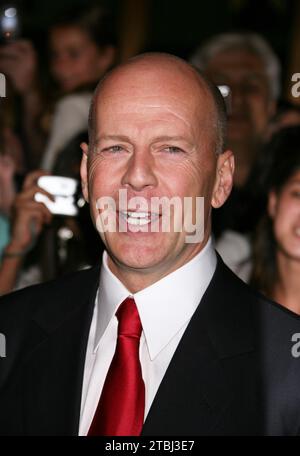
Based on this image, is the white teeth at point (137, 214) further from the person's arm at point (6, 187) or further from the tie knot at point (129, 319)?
the person's arm at point (6, 187)

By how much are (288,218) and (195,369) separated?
Answer: 897mm

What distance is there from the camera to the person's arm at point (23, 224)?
232cm

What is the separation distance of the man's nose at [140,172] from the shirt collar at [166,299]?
0.56 feet

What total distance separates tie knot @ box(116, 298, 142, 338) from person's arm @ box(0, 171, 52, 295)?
0.88 meters

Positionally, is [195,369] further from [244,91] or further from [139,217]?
[244,91]

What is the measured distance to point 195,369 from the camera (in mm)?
1413

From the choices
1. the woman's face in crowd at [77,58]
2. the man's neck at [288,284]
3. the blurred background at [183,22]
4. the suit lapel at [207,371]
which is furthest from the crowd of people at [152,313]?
the blurred background at [183,22]

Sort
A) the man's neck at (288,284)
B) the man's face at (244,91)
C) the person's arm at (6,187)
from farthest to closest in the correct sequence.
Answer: the man's face at (244,91) < the person's arm at (6,187) < the man's neck at (288,284)

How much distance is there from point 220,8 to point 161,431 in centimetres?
342

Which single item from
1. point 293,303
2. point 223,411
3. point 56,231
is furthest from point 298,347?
point 56,231

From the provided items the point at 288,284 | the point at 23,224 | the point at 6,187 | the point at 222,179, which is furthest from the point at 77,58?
the point at 222,179

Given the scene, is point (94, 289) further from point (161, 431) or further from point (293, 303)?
point (293, 303)

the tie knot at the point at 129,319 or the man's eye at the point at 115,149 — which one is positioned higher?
the man's eye at the point at 115,149

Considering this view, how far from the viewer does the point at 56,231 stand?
2379 mm
